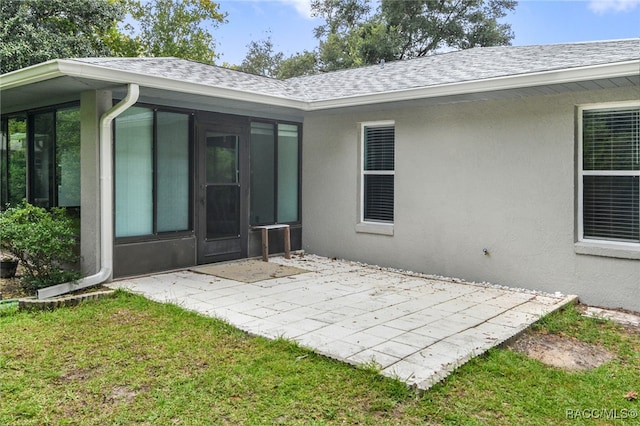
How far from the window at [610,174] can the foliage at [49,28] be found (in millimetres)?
12013

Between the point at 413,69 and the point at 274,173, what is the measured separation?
111 inches

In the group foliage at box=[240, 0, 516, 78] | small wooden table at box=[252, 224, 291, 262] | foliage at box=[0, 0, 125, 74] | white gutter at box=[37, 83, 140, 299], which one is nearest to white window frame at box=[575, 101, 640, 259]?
small wooden table at box=[252, 224, 291, 262]

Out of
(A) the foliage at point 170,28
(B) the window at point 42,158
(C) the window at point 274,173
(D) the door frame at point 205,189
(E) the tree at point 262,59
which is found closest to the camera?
(B) the window at point 42,158

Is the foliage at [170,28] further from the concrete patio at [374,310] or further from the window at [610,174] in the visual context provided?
the window at [610,174]

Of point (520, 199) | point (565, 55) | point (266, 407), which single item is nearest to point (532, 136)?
point (520, 199)

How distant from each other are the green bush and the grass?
133 centimetres

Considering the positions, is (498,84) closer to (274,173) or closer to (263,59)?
(274,173)

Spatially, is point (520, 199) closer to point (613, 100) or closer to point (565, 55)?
point (613, 100)

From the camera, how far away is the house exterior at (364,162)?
5.43 metres

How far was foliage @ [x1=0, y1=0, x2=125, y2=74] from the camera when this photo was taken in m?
11.8

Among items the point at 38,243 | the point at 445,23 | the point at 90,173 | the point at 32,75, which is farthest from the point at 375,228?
the point at 445,23

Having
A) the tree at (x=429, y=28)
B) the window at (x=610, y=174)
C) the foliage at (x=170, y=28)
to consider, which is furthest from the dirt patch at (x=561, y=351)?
the foliage at (x=170, y=28)

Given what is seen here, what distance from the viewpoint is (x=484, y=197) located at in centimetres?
634

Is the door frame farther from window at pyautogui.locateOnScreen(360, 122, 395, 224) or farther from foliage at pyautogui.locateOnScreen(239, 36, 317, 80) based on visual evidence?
foliage at pyautogui.locateOnScreen(239, 36, 317, 80)
